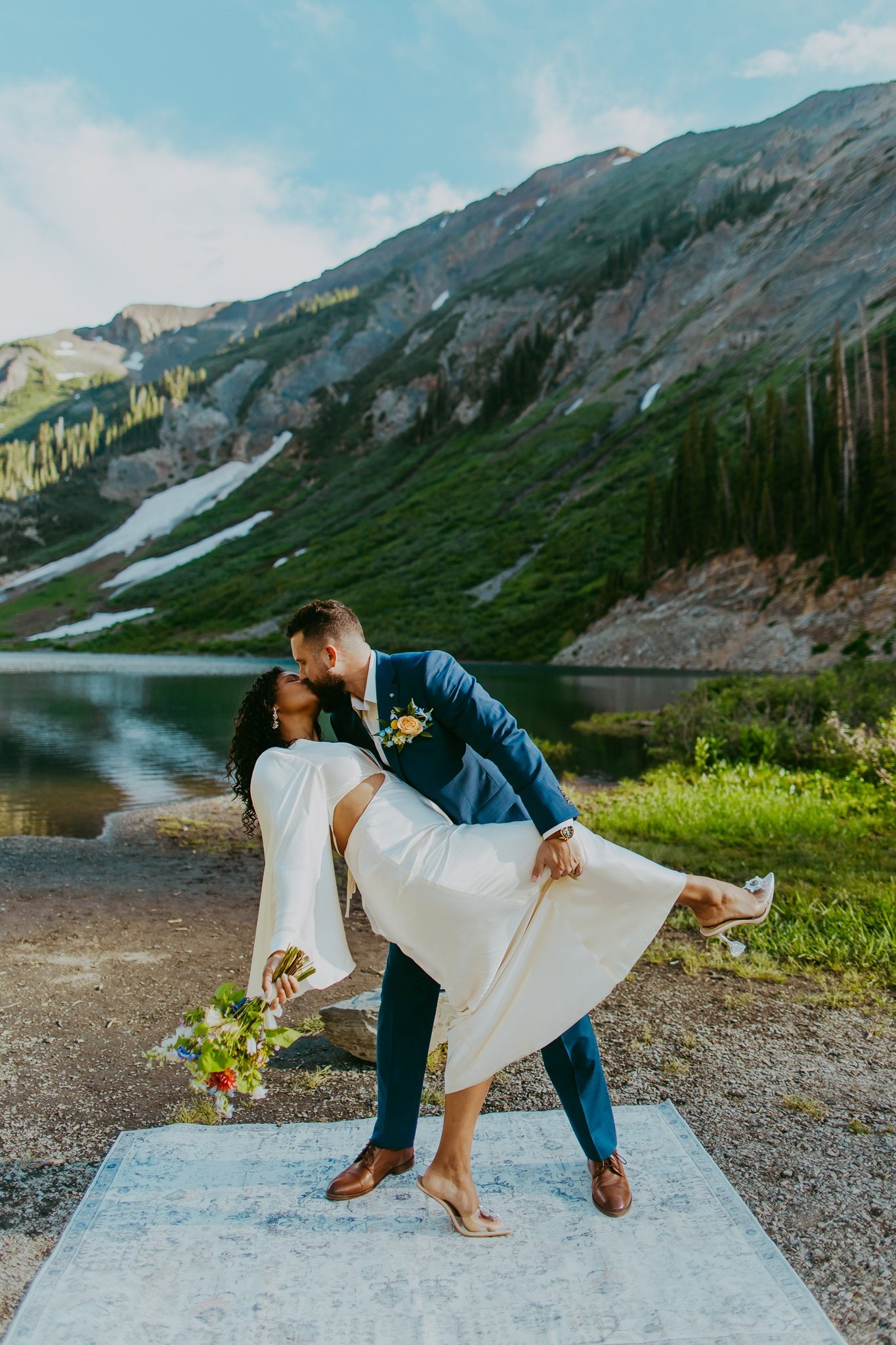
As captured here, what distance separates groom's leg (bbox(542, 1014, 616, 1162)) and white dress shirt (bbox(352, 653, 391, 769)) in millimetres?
1187

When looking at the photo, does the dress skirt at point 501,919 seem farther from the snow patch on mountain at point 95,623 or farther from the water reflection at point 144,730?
the snow patch on mountain at point 95,623

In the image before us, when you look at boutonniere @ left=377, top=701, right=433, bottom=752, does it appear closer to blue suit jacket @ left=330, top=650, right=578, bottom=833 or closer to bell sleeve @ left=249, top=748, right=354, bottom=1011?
blue suit jacket @ left=330, top=650, right=578, bottom=833

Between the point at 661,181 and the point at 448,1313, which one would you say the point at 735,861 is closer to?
the point at 448,1313

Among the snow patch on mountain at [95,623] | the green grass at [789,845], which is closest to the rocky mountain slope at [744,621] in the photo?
the green grass at [789,845]

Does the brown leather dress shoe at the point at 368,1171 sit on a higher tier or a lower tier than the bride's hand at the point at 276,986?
lower

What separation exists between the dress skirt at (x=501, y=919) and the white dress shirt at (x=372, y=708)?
0.83ft

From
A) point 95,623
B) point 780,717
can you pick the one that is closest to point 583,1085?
point 780,717

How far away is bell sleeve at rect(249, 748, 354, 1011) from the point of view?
288 cm

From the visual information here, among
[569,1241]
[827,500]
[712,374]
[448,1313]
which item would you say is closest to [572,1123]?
[569,1241]

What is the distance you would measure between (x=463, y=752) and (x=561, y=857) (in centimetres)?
56

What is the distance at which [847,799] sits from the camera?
11250mm

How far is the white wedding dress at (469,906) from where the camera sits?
2.92 m

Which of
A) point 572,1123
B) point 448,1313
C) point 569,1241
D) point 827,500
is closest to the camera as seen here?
point 448,1313

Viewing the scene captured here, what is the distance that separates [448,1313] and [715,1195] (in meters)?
1.18
